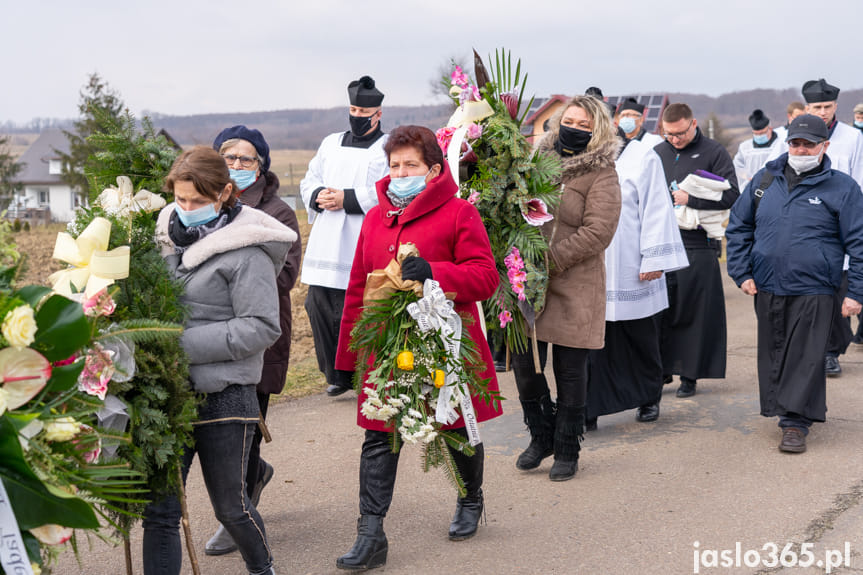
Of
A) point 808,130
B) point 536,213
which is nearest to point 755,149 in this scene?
point 808,130

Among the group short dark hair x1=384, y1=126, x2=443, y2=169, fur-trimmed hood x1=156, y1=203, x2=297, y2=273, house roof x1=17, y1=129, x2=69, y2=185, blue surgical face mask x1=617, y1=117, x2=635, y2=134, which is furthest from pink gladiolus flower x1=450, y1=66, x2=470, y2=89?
house roof x1=17, y1=129, x2=69, y2=185

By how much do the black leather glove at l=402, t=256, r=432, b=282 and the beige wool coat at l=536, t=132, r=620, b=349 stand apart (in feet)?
5.28

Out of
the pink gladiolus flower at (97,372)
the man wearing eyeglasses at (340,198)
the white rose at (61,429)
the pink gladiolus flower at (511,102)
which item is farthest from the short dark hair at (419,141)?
the man wearing eyeglasses at (340,198)

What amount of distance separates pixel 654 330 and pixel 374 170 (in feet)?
7.82

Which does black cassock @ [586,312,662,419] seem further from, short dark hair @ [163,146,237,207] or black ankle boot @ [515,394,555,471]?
short dark hair @ [163,146,237,207]

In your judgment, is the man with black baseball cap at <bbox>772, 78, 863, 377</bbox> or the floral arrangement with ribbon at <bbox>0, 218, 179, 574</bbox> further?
the man with black baseball cap at <bbox>772, 78, 863, 377</bbox>

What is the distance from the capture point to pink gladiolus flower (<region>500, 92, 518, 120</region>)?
17.8 feet

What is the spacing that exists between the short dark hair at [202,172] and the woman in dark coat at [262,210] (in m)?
0.90

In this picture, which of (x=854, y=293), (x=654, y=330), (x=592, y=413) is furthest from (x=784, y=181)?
(x=592, y=413)

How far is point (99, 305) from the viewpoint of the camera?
326 centimetres

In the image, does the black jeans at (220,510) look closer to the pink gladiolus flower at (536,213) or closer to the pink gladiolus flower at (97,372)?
the pink gladiolus flower at (97,372)

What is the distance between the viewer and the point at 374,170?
24.1 feet

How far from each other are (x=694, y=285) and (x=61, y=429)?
608cm

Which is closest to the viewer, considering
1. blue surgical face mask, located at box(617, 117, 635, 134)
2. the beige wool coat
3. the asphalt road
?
the asphalt road
